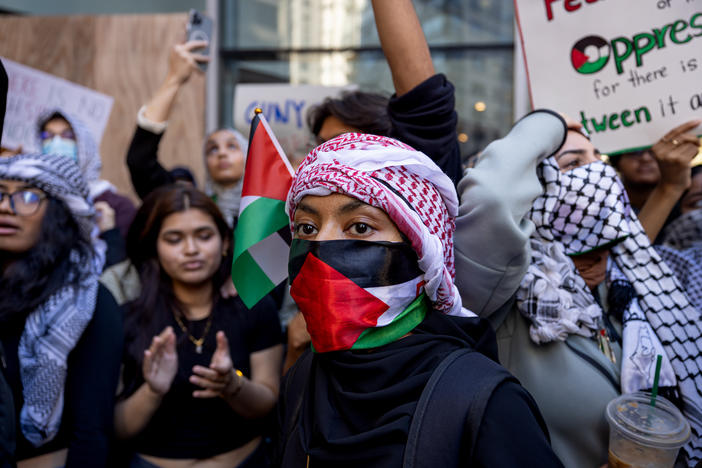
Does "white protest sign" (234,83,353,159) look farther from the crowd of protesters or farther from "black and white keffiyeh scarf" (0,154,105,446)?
"black and white keffiyeh scarf" (0,154,105,446)

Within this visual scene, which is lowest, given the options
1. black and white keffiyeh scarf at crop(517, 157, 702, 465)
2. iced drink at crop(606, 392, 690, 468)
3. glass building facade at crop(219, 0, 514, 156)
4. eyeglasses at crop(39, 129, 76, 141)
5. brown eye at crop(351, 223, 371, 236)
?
iced drink at crop(606, 392, 690, 468)

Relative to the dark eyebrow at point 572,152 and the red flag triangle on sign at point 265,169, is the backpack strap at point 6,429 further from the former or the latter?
the dark eyebrow at point 572,152

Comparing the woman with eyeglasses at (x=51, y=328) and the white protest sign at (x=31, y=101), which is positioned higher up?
the white protest sign at (x=31, y=101)

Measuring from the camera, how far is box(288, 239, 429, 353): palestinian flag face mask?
126 cm

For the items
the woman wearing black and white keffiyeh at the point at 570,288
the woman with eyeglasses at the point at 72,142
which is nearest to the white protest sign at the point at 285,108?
the woman with eyeglasses at the point at 72,142

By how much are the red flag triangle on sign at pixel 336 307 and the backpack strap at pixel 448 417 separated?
0.21 m

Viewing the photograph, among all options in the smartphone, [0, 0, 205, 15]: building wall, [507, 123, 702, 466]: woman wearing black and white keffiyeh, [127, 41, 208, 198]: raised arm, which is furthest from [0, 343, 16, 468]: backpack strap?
[0, 0, 205, 15]: building wall

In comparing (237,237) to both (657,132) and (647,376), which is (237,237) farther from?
(657,132)


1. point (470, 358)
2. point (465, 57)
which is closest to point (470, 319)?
point (470, 358)

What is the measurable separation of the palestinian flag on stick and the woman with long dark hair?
0.37 meters

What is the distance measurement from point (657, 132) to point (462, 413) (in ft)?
5.26

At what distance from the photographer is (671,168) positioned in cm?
206

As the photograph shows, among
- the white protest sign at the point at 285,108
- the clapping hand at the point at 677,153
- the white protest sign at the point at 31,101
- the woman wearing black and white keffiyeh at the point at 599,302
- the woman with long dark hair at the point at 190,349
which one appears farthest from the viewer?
the white protest sign at the point at 285,108

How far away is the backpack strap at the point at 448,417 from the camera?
3.59 ft
